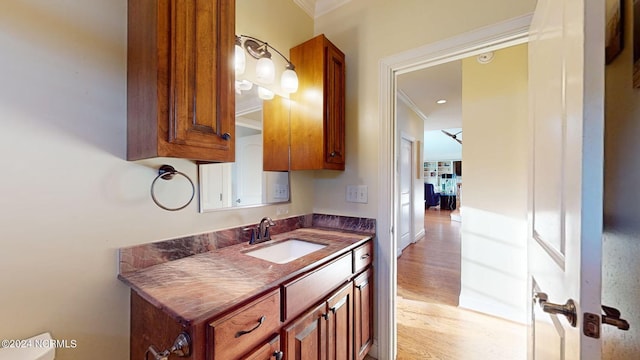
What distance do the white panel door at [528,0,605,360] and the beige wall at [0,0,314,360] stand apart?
148 cm

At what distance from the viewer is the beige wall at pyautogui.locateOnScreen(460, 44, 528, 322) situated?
6.95 feet

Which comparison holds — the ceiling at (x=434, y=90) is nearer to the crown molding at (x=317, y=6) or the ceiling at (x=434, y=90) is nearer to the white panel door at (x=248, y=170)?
the crown molding at (x=317, y=6)

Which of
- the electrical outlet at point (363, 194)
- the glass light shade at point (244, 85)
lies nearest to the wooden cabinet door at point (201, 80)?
the glass light shade at point (244, 85)

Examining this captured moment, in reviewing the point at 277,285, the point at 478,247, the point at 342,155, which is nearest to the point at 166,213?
the point at 277,285

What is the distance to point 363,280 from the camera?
1564 mm

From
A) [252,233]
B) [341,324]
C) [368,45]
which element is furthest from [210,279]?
[368,45]

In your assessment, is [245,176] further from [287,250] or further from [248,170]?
[287,250]

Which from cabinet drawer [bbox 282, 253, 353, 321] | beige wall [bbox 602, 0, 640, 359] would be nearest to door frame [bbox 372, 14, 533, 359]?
cabinet drawer [bbox 282, 253, 353, 321]

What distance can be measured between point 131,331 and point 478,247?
2.67 metres

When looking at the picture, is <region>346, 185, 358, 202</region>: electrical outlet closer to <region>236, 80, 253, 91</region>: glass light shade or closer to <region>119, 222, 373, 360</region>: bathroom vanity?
<region>119, 222, 373, 360</region>: bathroom vanity

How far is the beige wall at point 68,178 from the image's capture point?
0.78 meters

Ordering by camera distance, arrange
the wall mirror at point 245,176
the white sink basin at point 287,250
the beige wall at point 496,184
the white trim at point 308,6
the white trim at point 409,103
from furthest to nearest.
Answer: the white trim at point 409,103 < the beige wall at point 496,184 < the white trim at point 308,6 < the white sink basin at point 287,250 < the wall mirror at point 245,176

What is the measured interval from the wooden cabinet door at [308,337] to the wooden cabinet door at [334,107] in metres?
0.92

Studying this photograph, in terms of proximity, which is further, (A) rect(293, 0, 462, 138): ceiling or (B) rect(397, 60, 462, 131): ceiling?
(B) rect(397, 60, 462, 131): ceiling
